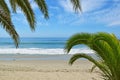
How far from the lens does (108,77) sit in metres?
6.29

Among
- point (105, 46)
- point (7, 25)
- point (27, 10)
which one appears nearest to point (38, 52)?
point (27, 10)

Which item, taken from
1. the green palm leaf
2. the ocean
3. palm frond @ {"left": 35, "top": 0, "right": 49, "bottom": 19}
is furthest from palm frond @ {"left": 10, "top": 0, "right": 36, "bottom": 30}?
the ocean

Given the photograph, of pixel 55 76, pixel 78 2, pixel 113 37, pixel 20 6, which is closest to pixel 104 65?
pixel 113 37

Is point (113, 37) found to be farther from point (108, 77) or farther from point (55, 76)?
point (55, 76)

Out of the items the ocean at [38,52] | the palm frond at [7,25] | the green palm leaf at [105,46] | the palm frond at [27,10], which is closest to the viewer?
the green palm leaf at [105,46]

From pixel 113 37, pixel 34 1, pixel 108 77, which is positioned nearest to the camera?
pixel 113 37

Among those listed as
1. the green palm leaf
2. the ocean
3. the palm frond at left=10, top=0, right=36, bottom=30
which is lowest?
the ocean

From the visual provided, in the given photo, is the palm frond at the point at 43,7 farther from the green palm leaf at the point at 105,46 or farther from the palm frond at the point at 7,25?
the green palm leaf at the point at 105,46

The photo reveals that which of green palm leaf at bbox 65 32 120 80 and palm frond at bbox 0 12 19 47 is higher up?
green palm leaf at bbox 65 32 120 80

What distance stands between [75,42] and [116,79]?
3.49 feet

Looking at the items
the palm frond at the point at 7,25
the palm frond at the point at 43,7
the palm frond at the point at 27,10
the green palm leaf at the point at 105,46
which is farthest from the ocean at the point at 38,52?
the green palm leaf at the point at 105,46

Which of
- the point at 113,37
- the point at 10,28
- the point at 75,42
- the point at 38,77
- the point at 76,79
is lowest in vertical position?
the point at 38,77

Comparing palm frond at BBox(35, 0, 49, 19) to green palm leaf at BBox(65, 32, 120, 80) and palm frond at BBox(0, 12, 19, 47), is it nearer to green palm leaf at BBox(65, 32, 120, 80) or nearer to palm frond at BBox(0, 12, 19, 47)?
palm frond at BBox(0, 12, 19, 47)

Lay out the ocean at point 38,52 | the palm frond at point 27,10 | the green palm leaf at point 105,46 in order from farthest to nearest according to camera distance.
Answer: the ocean at point 38,52
the palm frond at point 27,10
the green palm leaf at point 105,46
